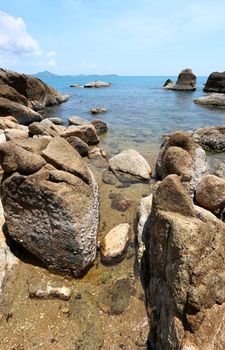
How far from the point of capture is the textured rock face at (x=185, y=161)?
10547mm

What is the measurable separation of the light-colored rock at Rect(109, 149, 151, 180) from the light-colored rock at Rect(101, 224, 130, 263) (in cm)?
504

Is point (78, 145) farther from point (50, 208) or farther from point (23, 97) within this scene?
point (23, 97)

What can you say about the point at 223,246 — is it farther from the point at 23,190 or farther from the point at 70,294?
the point at 23,190

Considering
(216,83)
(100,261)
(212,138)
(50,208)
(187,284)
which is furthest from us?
(216,83)

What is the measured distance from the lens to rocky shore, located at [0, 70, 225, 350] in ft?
16.8

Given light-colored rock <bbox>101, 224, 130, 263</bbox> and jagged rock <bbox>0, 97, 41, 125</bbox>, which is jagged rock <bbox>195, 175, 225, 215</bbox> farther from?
jagged rock <bbox>0, 97, 41, 125</bbox>

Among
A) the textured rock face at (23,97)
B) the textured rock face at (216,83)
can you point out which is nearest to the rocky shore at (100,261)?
the textured rock face at (23,97)

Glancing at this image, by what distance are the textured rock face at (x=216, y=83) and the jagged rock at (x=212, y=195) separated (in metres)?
66.3

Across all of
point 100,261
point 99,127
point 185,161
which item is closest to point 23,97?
point 99,127

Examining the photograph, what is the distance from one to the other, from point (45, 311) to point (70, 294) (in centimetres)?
73

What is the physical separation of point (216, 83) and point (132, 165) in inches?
2602

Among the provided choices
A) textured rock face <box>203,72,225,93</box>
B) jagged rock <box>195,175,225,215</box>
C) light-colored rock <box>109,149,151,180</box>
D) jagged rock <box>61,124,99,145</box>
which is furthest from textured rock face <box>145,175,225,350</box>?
textured rock face <box>203,72,225,93</box>

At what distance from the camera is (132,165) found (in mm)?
14148

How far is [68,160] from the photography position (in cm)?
851
